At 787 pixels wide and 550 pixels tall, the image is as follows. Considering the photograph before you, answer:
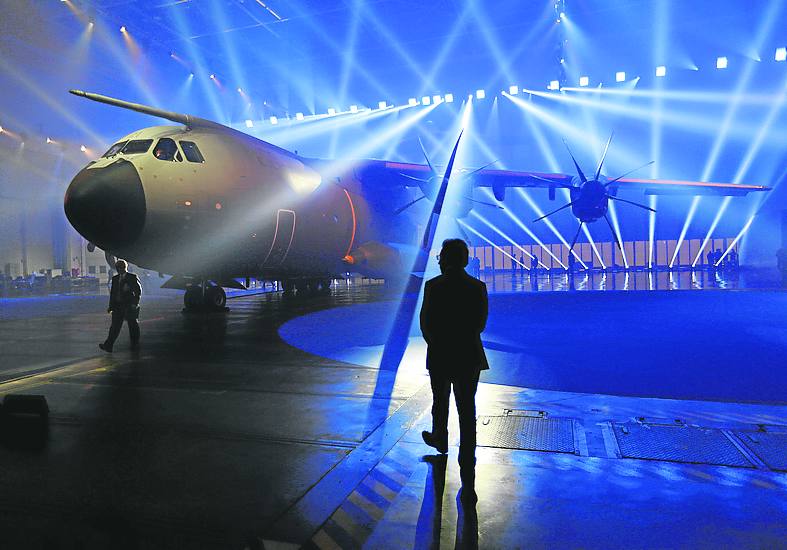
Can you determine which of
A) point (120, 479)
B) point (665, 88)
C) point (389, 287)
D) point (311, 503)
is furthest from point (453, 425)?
point (665, 88)

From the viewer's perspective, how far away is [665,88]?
33219mm

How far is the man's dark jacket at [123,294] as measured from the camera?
26.3ft

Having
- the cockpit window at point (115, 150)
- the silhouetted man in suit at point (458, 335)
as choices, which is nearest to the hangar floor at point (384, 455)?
the silhouetted man in suit at point (458, 335)

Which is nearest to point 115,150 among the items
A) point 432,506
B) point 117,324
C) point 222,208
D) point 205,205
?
point 205,205

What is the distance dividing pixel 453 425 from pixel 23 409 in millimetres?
3828

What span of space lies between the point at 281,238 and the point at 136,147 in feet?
12.4

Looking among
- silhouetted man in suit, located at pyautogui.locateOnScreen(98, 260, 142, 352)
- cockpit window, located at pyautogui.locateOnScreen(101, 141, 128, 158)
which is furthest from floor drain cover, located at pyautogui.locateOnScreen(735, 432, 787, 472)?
cockpit window, located at pyautogui.locateOnScreen(101, 141, 128, 158)

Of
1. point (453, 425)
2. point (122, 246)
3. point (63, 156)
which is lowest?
point (453, 425)

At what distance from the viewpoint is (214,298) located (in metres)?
14.3

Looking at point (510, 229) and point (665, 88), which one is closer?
point (665, 88)

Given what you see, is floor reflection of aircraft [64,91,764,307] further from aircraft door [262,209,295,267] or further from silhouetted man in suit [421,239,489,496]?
silhouetted man in suit [421,239,489,496]

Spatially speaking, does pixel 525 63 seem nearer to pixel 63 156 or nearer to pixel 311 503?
pixel 63 156

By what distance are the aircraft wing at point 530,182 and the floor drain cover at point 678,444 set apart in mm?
13610

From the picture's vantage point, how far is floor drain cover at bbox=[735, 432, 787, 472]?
3342mm
